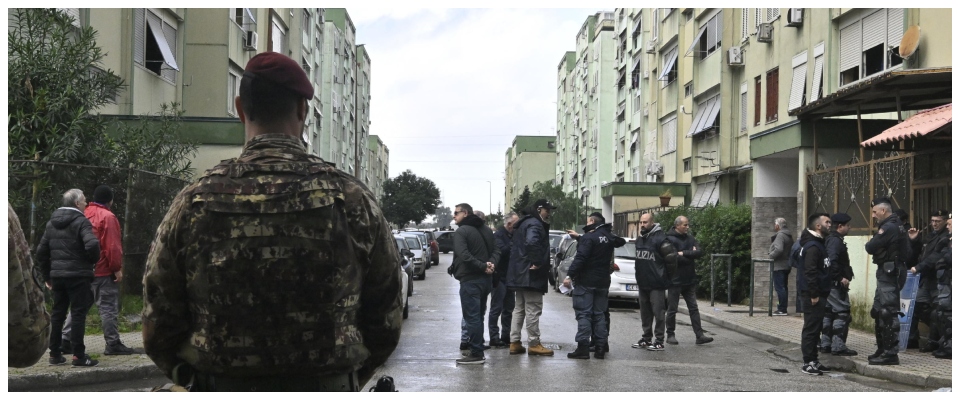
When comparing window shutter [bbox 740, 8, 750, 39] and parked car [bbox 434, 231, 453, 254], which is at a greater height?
window shutter [bbox 740, 8, 750, 39]

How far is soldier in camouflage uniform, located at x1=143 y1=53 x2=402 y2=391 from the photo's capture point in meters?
2.98

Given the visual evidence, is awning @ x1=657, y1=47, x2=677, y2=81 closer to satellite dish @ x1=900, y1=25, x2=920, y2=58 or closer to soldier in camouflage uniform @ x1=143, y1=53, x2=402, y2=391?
satellite dish @ x1=900, y1=25, x2=920, y2=58

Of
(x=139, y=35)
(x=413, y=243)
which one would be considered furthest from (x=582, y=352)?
(x=413, y=243)

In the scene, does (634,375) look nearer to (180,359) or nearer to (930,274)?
(930,274)

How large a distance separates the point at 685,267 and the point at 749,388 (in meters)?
4.03

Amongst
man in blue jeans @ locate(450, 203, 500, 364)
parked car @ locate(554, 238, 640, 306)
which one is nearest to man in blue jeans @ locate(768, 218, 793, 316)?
parked car @ locate(554, 238, 640, 306)

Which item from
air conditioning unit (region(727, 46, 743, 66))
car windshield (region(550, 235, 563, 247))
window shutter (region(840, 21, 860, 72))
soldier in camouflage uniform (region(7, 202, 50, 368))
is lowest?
car windshield (region(550, 235, 563, 247))

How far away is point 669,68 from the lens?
3697 centimetres

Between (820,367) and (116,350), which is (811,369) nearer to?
(820,367)

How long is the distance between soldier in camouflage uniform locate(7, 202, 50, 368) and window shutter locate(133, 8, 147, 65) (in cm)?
2042

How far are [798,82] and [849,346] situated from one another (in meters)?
11.4

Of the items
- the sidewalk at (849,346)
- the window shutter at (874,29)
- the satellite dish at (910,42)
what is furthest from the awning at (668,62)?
the satellite dish at (910,42)

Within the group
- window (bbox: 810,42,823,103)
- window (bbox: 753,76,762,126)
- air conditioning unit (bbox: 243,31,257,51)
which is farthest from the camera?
air conditioning unit (bbox: 243,31,257,51)

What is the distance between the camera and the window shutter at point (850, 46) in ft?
65.6
